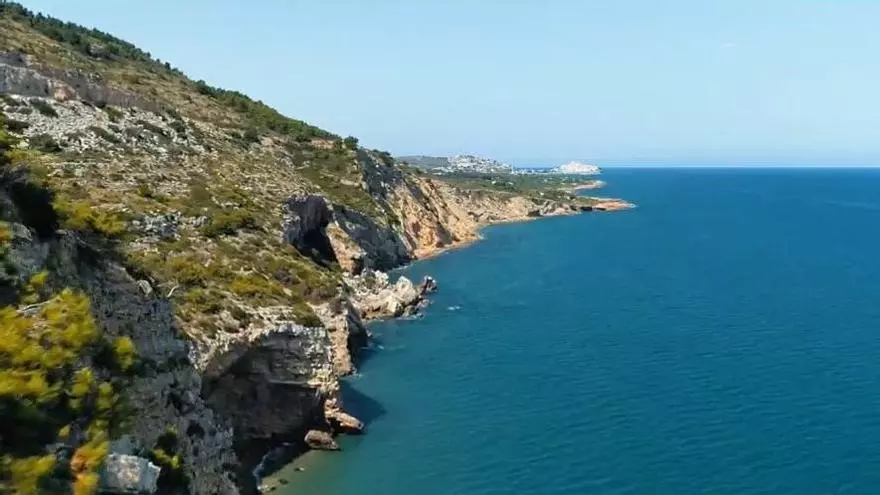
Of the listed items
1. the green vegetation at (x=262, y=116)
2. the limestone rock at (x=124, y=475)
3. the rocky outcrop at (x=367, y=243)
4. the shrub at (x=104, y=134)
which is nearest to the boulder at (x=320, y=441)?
the limestone rock at (x=124, y=475)

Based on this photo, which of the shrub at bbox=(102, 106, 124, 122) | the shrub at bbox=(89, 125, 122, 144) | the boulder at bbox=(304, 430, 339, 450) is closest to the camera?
the boulder at bbox=(304, 430, 339, 450)

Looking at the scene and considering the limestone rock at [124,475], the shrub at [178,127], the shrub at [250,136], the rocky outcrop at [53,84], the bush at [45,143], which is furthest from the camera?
the shrub at [250,136]

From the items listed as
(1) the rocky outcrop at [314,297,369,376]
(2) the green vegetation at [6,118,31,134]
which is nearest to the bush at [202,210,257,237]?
(1) the rocky outcrop at [314,297,369,376]

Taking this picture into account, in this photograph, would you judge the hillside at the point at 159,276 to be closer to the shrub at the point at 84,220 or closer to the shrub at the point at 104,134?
the shrub at the point at 84,220

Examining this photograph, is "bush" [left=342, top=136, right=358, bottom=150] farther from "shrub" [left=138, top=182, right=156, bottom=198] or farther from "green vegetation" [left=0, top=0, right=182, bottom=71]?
"shrub" [left=138, top=182, right=156, bottom=198]

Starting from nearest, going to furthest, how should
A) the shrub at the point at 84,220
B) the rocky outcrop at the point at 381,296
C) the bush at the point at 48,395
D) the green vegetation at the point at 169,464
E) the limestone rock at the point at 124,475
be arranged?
the bush at the point at 48,395, the limestone rock at the point at 124,475, the green vegetation at the point at 169,464, the shrub at the point at 84,220, the rocky outcrop at the point at 381,296

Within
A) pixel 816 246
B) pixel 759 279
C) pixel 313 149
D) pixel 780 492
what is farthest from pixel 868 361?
pixel 313 149

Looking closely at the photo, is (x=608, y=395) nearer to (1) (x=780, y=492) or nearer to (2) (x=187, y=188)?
(1) (x=780, y=492)
